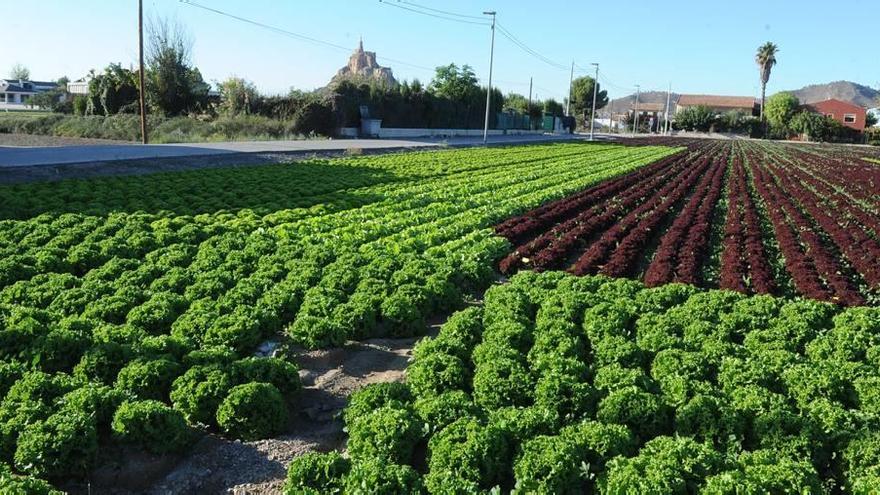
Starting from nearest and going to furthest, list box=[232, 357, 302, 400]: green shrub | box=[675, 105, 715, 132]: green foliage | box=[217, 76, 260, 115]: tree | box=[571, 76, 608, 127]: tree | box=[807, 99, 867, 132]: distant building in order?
box=[232, 357, 302, 400]: green shrub < box=[217, 76, 260, 115]: tree < box=[675, 105, 715, 132]: green foliage < box=[807, 99, 867, 132]: distant building < box=[571, 76, 608, 127]: tree

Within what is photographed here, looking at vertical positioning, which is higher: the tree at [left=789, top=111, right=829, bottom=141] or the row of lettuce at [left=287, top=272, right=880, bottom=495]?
the tree at [left=789, top=111, right=829, bottom=141]

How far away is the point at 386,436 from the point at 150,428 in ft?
6.66

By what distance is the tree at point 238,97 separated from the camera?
173 ft

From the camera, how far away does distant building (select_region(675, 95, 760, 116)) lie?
143 meters

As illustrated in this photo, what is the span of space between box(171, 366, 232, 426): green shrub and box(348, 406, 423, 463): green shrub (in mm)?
1406

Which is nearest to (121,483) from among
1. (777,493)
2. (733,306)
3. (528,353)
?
(528,353)

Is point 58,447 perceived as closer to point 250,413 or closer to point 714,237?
point 250,413

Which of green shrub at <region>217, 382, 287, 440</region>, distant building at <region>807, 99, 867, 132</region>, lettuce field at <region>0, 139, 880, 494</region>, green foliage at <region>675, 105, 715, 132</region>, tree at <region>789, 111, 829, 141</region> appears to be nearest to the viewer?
lettuce field at <region>0, 139, 880, 494</region>

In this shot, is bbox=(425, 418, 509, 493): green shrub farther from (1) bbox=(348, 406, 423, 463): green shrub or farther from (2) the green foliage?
(2) the green foliage

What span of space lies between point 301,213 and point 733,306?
32.8 ft

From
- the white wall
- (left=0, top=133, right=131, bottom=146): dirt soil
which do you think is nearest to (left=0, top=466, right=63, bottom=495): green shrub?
(left=0, top=133, right=131, bottom=146): dirt soil

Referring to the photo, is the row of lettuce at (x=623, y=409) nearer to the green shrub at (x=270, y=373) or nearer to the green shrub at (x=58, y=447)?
the green shrub at (x=270, y=373)

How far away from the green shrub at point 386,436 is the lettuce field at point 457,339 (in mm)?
22

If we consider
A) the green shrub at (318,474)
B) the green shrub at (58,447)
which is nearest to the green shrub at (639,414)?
the green shrub at (318,474)
